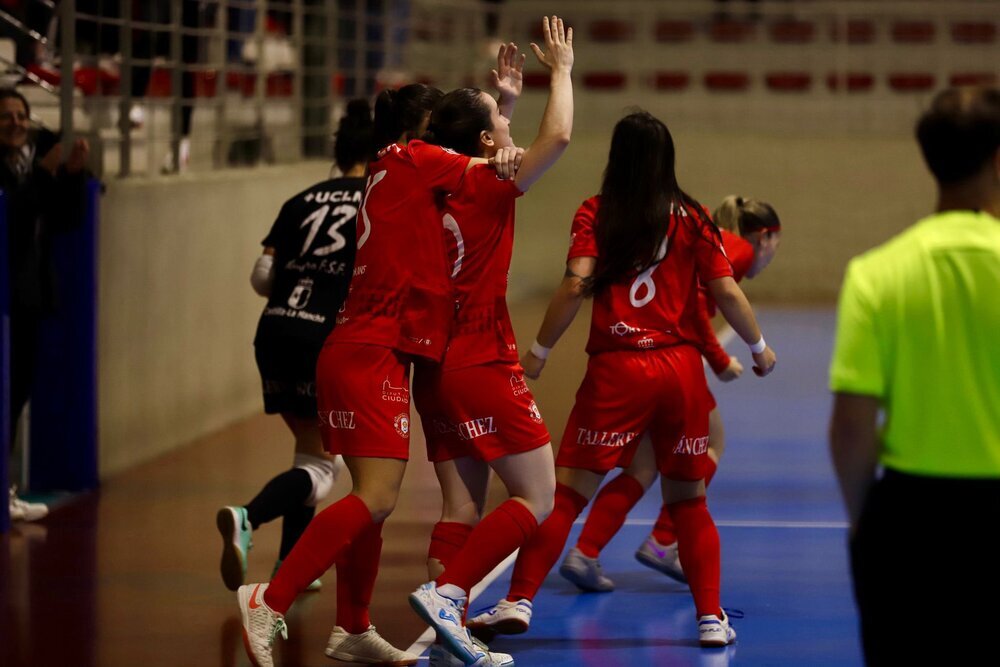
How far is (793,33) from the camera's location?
2067 cm

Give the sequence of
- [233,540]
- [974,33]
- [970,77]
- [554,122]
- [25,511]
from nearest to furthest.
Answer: [554,122]
[233,540]
[25,511]
[970,77]
[974,33]

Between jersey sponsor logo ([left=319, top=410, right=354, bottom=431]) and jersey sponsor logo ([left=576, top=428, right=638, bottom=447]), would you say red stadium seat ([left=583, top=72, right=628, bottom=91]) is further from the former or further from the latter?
jersey sponsor logo ([left=319, top=410, right=354, bottom=431])

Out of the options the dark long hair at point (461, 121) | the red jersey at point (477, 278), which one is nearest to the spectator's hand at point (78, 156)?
the dark long hair at point (461, 121)

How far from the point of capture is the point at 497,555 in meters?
4.32

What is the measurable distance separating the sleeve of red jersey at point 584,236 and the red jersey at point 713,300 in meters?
0.64

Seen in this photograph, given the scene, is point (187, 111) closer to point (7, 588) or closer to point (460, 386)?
point (7, 588)

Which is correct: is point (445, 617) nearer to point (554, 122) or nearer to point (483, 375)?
point (483, 375)

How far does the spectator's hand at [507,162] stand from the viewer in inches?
162

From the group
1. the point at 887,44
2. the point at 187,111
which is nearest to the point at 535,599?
the point at 187,111

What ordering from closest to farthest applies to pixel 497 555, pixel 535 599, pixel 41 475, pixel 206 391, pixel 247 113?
pixel 497 555, pixel 535 599, pixel 41 475, pixel 206 391, pixel 247 113

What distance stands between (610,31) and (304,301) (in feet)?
53.9

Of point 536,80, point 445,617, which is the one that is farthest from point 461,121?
point 536,80

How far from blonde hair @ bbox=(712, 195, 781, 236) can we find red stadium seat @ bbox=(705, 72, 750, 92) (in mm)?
15124

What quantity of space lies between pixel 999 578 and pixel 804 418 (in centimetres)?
745
